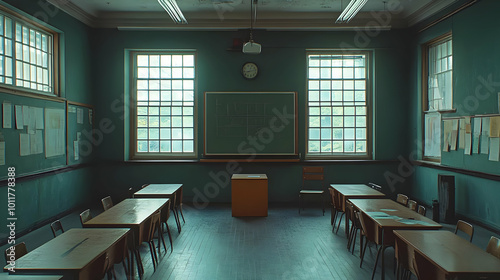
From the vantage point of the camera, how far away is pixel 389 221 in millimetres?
4145

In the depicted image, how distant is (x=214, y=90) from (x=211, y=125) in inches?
36.2

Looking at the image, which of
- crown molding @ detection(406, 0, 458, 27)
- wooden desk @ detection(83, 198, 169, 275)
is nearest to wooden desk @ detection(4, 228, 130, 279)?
wooden desk @ detection(83, 198, 169, 275)

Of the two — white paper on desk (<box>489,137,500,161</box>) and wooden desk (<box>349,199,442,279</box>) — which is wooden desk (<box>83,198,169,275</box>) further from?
white paper on desk (<box>489,137,500,161</box>)

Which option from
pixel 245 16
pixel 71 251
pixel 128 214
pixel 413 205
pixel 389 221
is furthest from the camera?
pixel 245 16

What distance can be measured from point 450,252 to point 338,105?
648cm

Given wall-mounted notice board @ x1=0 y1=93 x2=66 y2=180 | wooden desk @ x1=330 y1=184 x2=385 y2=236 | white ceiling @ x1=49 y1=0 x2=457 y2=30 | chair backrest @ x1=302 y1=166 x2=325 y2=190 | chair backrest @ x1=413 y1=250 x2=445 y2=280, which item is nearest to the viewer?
chair backrest @ x1=413 y1=250 x2=445 y2=280

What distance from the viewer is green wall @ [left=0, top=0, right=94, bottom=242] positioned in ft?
20.2

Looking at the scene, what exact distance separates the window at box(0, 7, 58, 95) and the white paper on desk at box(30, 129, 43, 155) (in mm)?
852

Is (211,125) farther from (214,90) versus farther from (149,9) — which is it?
(149,9)

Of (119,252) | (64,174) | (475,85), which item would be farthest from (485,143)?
(64,174)

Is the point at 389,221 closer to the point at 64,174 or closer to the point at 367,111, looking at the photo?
the point at 367,111

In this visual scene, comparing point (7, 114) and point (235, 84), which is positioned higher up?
point (235, 84)

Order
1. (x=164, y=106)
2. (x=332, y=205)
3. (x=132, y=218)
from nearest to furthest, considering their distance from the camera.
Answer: (x=132, y=218), (x=332, y=205), (x=164, y=106)

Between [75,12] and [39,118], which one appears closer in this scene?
[39,118]
